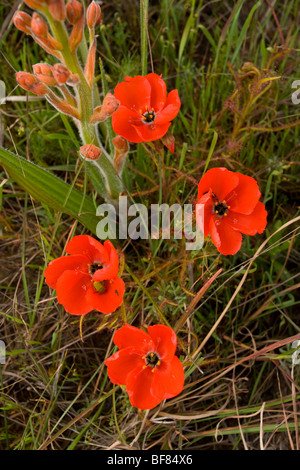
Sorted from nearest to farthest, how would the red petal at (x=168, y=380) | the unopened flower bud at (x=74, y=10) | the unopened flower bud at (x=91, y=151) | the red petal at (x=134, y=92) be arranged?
the unopened flower bud at (x=74, y=10) → the red petal at (x=168, y=380) → the unopened flower bud at (x=91, y=151) → the red petal at (x=134, y=92)

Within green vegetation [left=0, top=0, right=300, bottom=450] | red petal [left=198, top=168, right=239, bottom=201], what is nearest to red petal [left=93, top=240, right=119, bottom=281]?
green vegetation [left=0, top=0, right=300, bottom=450]

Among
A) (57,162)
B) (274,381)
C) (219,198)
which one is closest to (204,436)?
(274,381)

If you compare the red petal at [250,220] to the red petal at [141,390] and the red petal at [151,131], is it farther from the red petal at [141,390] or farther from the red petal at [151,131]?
the red petal at [141,390]

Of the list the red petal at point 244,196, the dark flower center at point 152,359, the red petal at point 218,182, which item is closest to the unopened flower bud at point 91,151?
the red petal at point 218,182

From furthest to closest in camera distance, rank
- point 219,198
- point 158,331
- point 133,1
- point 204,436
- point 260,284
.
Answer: point 133,1
point 260,284
point 204,436
point 219,198
point 158,331

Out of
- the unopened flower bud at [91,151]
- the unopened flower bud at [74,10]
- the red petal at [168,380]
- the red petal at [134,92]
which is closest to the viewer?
the unopened flower bud at [74,10]

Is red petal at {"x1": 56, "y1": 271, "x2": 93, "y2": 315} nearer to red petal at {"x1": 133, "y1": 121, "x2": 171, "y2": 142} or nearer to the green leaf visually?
the green leaf

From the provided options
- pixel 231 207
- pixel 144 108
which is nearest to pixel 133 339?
pixel 231 207

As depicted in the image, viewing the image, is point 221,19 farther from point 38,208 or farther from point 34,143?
point 38,208
